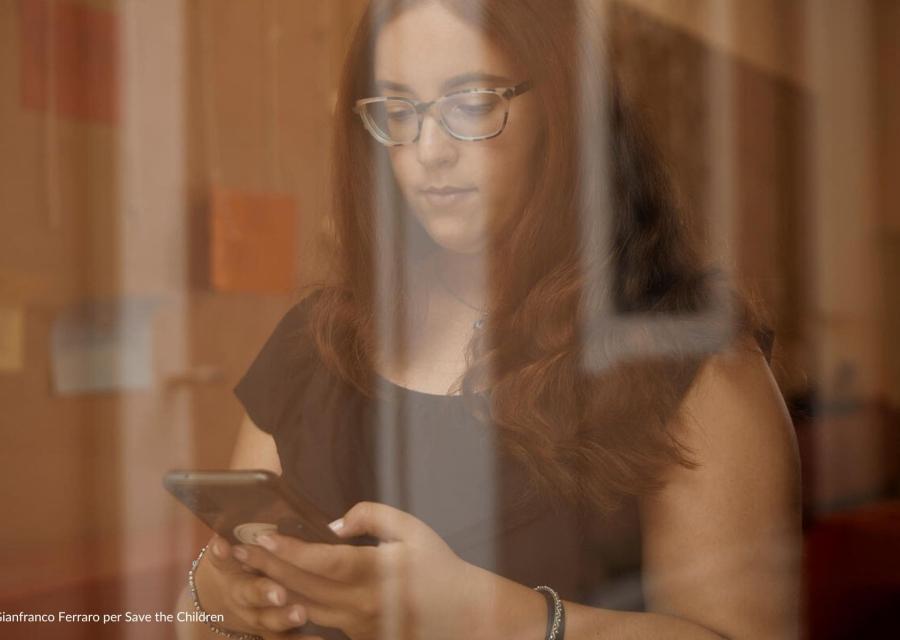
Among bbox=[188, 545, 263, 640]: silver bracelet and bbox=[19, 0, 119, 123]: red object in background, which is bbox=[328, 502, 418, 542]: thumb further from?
bbox=[19, 0, 119, 123]: red object in background

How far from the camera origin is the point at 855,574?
90cm

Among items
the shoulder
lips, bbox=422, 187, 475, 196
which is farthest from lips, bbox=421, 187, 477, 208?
the shoulder

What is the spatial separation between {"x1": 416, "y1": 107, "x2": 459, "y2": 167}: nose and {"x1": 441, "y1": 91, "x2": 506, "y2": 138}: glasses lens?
0.01m

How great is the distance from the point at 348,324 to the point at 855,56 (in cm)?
49

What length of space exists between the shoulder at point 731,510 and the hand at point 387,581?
0.16 m

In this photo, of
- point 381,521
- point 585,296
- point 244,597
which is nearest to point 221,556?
point 244,597

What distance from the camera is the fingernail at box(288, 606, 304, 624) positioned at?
0.94 metres

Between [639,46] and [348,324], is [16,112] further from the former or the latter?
[639,46]

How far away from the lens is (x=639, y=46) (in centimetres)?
90

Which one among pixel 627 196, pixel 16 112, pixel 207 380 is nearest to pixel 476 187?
pixel 627 196

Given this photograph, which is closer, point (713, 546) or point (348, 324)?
point (713, 546)

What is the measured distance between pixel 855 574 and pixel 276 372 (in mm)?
537

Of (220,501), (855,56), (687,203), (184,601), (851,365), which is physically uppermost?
(855,56)

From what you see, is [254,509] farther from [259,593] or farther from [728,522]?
[728,522]
